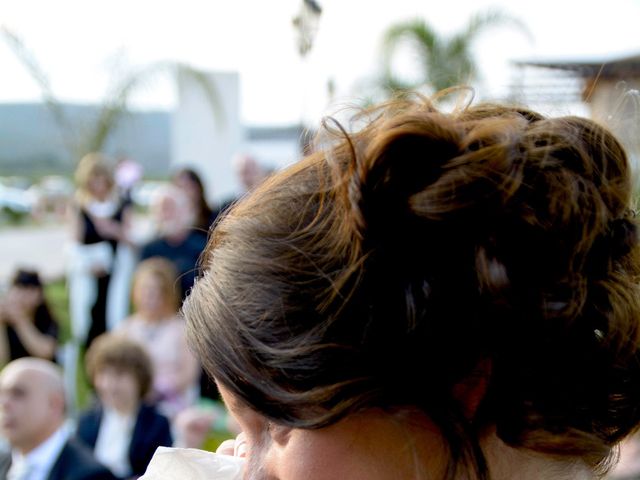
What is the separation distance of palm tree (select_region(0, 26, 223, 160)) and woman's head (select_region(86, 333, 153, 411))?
7218 mm

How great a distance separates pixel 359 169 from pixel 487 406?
10.0 inches

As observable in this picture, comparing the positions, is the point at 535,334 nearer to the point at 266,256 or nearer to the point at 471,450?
the point at 471,450

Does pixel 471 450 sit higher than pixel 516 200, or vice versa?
pixel 516 200

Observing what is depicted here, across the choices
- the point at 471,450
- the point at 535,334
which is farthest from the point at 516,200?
the point at 471,450

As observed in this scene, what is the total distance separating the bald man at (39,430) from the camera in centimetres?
296

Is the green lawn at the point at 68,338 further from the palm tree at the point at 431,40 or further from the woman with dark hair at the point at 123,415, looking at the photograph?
the palm tree at the point at 431,40

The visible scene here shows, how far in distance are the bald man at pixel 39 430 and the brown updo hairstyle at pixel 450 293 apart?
231 centimetres

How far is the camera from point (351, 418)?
30.1 inches

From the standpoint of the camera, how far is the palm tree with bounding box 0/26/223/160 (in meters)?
10.8

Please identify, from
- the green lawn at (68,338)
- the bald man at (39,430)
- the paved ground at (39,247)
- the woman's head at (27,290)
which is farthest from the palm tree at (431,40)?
the bald man at (39,430)

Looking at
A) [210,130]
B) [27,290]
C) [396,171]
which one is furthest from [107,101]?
[396,171]

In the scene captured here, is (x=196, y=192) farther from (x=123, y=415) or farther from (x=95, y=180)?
(x=123, y=415)

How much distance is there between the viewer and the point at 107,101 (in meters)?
11.2

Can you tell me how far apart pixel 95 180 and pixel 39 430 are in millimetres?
3632
